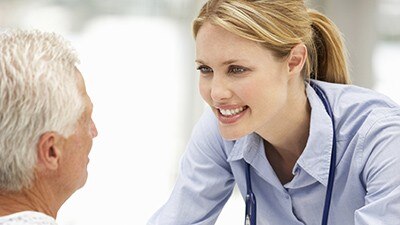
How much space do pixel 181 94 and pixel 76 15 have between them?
77 centimetres

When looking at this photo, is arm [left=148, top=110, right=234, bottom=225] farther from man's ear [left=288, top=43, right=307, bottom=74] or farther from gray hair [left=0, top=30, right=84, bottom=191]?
gray hair [left=0, top=30, right=84, bottom=191]

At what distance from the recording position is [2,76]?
1127mm

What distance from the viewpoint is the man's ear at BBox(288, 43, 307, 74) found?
175 cm

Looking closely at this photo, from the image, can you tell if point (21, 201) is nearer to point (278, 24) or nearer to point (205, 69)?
point (205, 69)

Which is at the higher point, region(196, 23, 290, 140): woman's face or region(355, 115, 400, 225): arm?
region(196, 23, 290, 140): woman's face

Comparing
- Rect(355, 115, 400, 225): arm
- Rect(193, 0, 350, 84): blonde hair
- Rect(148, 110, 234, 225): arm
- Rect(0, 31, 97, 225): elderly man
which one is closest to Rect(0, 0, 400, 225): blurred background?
Rect(148, 110, 234, 225): arm

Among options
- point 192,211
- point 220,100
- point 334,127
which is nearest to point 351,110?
point 334,127

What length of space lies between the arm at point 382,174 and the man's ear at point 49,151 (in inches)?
28.4

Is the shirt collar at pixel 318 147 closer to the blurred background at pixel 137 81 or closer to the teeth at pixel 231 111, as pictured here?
the teeth at pixel 231 111

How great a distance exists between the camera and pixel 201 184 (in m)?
1.90

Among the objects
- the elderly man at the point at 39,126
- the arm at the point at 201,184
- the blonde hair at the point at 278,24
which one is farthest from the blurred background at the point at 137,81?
the elderly man at the point at 39,126

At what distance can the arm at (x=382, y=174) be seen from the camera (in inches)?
61.4

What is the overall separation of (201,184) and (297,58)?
42 centimetres

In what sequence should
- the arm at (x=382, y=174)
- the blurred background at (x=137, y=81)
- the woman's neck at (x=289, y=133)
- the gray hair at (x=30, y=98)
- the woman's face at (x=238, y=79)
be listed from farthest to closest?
1. the blurred background at (x=137, y=81)
2. the woman's neck at (x=289, y=133)
3. the woman's face at (x=238, y=79)
4. the arm at (x=382, y=174)
5. the gray hair at (x=30, y=98)
